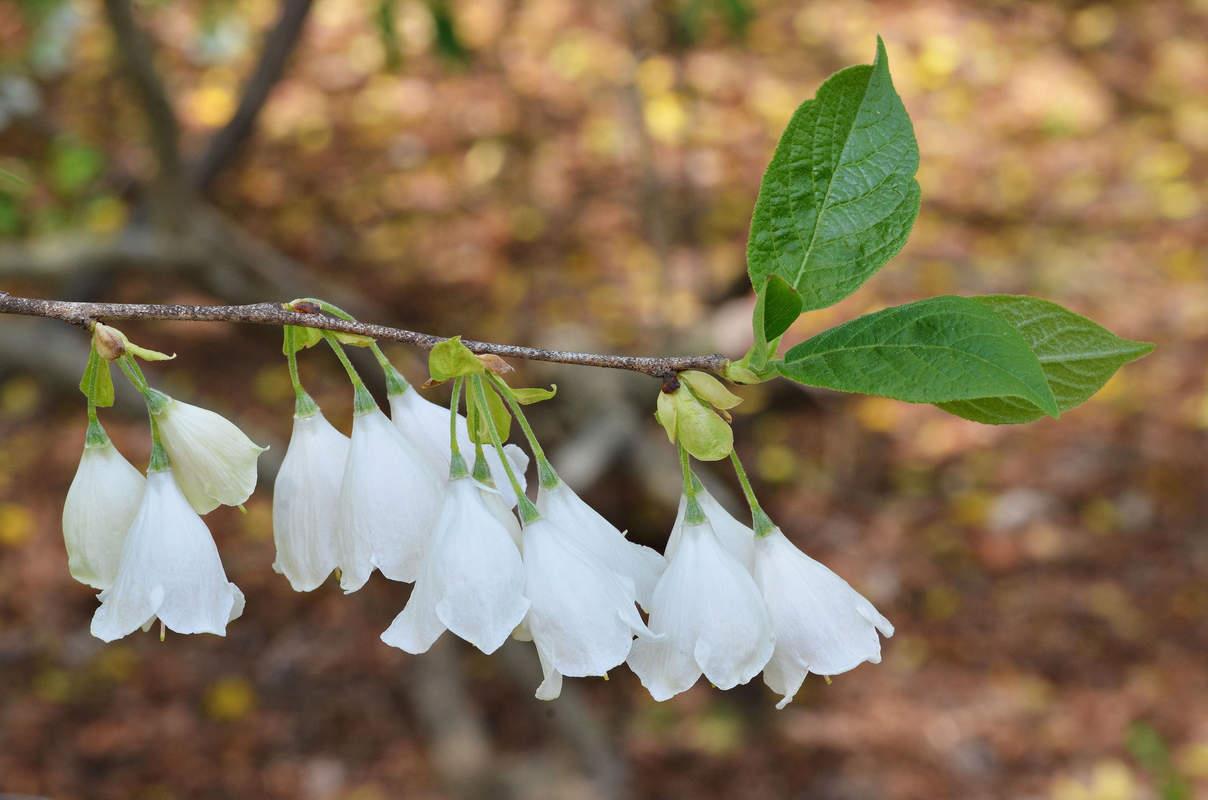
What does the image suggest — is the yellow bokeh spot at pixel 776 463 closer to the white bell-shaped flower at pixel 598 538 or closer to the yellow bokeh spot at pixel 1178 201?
Answer: the yellow bokeh spot at pixel 1178 201

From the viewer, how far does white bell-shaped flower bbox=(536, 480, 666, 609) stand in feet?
3.25

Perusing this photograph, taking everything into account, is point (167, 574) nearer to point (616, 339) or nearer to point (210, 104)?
point (616, 339)

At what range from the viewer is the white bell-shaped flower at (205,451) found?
996mm

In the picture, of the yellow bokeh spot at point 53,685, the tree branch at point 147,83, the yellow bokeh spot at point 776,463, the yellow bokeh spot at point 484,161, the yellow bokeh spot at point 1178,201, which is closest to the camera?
the tree branch at point 147,83

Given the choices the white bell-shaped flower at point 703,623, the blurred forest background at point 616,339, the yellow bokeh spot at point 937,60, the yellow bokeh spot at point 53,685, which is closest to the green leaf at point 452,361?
the white bell-shaped flower at point 703,623

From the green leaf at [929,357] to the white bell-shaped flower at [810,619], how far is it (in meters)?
0.19

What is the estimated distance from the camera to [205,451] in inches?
39.4

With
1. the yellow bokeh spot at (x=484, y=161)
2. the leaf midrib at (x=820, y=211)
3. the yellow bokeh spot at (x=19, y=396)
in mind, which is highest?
the leaf midrib at (x=820, y=211)

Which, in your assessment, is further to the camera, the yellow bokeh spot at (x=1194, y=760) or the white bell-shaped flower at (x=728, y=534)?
the yellow bokeh spot at (x=1194, y=760)

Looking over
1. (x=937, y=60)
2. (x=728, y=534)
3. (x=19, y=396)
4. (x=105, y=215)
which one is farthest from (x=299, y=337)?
(x=937, y=60)

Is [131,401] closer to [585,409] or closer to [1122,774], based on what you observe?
[585,409]

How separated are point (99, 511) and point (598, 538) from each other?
423 mm

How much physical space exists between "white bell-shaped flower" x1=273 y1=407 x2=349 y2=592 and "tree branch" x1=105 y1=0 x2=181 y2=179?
2363 millimetres

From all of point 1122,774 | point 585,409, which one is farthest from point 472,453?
point 585,409
